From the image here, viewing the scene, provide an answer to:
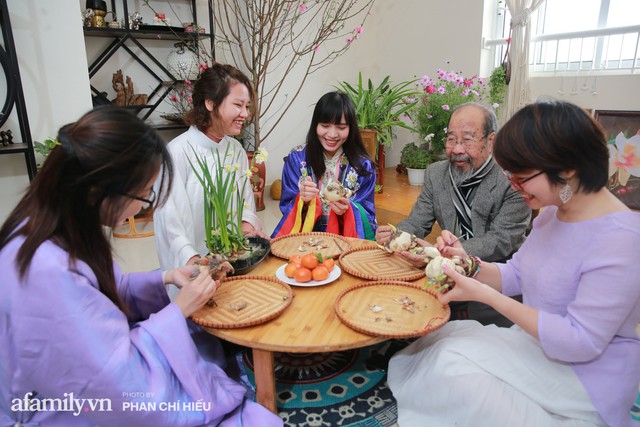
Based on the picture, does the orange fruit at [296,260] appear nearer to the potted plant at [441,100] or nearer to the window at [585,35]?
the potted plant at [441,100]

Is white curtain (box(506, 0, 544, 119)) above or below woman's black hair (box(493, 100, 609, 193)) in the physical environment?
above

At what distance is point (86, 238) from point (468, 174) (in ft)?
5.68

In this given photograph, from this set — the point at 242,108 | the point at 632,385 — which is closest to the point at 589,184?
the point at 632,385

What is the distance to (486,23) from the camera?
3.96 m

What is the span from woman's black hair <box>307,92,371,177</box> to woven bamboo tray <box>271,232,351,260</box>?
0.64 m

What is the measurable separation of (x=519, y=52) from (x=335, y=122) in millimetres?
2148

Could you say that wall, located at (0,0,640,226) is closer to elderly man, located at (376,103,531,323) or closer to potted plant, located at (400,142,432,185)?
potted plant, located at (400,142,432,185)

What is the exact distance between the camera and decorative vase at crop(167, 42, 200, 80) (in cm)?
455

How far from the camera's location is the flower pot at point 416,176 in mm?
4180

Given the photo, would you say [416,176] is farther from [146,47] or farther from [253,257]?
[146,47]

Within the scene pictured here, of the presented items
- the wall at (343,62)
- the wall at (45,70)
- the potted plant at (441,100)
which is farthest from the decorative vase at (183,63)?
the potted plant at (441,100)

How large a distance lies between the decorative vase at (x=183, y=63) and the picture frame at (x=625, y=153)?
3793 mm

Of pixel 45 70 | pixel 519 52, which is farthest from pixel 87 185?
pixel 519 52

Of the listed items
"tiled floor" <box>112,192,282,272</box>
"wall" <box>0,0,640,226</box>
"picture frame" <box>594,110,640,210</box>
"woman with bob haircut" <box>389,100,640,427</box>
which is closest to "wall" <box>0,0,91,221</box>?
"wall" <box>0,0,640,226</box>
